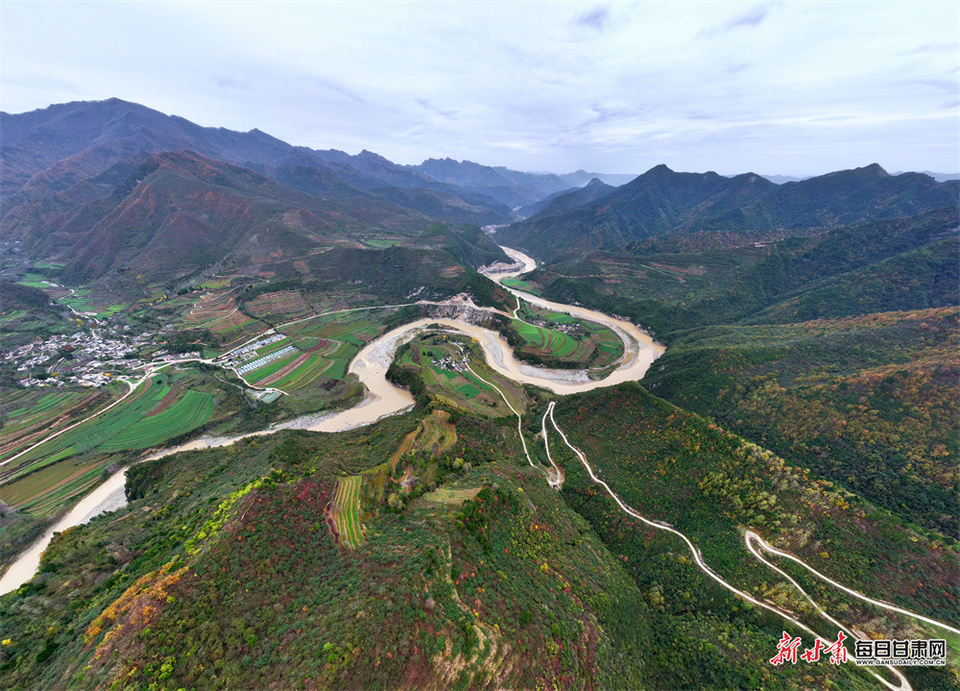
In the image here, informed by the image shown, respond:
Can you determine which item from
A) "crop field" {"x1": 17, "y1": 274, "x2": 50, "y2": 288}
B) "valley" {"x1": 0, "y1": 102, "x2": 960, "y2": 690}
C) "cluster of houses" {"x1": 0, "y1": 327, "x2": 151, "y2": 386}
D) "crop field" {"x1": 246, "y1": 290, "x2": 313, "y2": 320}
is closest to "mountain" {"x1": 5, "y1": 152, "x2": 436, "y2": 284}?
"crop field" {"x1": 17, "y1": 274, "x2": 50, "y2": 288}

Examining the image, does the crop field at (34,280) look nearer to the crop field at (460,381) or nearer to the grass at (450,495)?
the crop field at (460,381)

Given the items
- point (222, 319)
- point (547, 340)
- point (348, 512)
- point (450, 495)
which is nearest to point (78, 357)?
point (222, 319)

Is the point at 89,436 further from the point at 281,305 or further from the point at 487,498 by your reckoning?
the point at 487,498

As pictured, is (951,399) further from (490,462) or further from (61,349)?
(61,349)

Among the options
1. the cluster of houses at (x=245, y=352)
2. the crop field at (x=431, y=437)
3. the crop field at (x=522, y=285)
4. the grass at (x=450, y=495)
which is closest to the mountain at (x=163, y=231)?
the cluster of houses at (x=245, y=352)

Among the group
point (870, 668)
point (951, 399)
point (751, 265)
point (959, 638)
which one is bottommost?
point (870, 668)

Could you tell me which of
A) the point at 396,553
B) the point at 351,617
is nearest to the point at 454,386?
the point at 396,553
